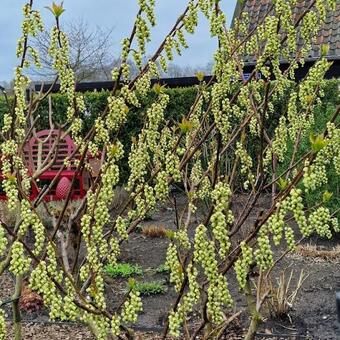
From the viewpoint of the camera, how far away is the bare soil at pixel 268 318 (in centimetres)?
410

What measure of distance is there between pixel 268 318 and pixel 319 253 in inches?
72.4

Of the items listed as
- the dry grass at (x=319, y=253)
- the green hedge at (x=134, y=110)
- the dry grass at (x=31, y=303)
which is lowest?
the dry grass at (x=319, y=253)

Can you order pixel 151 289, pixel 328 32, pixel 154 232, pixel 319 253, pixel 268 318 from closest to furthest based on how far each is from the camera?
pixel 268 318, pixel 151 289, pixel 319 253, pixel 154 232, pixel 328 32

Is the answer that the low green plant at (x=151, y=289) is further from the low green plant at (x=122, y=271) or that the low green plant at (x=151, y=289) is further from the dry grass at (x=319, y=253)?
the dry grass at (x=319, y=253)

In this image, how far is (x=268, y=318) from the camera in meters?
4.27

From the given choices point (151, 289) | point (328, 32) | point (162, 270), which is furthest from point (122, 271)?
point (328, 32)

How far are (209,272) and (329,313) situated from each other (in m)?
2.69

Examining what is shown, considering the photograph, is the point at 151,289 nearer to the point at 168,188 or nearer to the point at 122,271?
the point at 122,271

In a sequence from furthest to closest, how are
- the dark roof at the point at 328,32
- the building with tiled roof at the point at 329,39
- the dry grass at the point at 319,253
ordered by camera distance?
the dark roof at the point at 328,32, the building with tiled roof at the point at 329,39, the dry grass at the point at 319,253

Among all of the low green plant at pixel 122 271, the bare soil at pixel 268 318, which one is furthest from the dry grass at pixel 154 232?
the low green plant at pixel 122 271

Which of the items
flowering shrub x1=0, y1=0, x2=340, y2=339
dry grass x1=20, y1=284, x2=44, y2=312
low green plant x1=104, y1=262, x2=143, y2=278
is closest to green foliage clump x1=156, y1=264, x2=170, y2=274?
low green plant x1=104, y1=262, x2=143, y2=278

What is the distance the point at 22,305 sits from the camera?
4.64 meters

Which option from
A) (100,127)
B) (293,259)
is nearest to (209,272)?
(100,127)

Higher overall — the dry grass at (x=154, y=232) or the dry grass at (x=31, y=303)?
the dry grass at (x=31, y=303)
